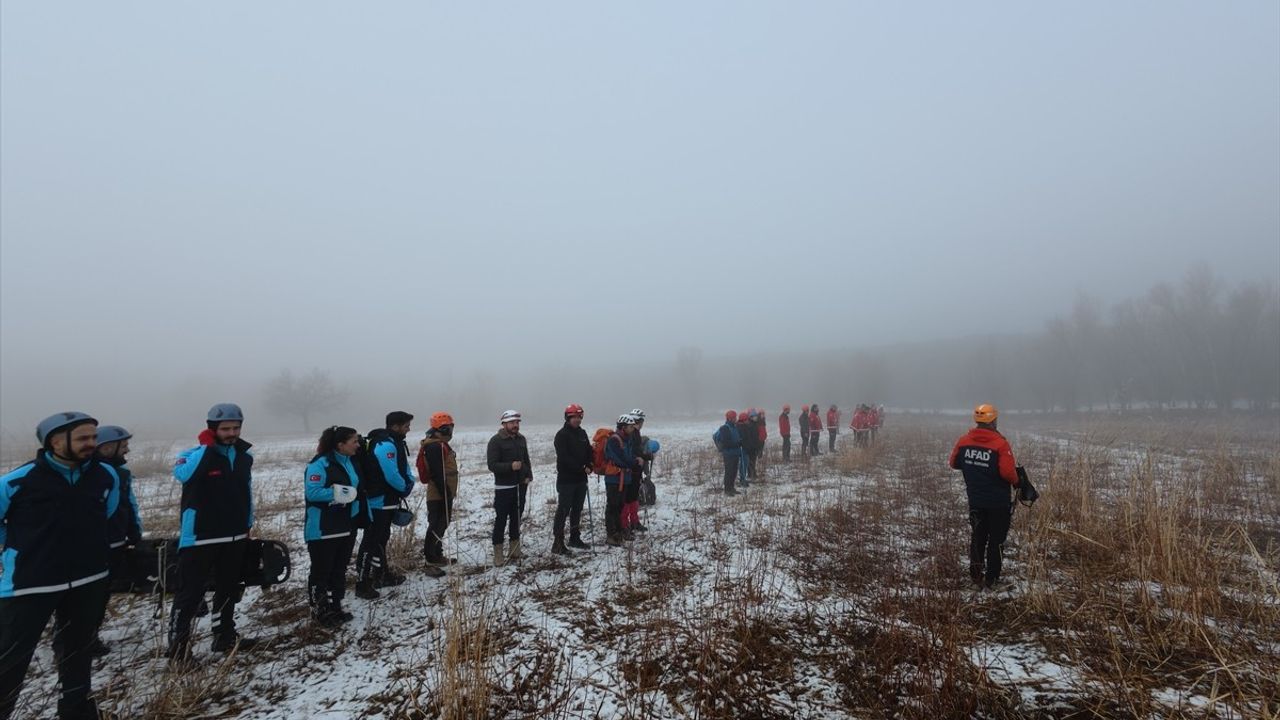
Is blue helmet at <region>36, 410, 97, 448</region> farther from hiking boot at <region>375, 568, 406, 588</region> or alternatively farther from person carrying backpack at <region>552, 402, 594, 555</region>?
person carrying backpack at <region>552, 402, 594, 555</region>

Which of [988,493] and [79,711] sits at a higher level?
[988,493]

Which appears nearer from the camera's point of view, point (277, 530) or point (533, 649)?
point (533, 649)

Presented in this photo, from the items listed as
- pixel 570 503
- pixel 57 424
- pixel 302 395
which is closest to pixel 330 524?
pixel 57 424

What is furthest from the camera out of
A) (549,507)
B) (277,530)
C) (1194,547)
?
(549,507)

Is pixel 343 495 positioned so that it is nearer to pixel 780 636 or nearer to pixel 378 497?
pixel 378 497

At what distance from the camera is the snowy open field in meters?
3.07

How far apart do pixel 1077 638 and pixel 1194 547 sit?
252 cm

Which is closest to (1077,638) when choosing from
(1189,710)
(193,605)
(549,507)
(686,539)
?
(1189,710)

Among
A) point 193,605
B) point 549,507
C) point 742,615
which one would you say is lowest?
point 549,507

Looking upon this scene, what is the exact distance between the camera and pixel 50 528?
2.97m

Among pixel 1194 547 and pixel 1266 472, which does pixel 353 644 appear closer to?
pixel 1194 547

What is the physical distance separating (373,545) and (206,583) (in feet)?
4.67

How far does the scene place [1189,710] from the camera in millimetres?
2750

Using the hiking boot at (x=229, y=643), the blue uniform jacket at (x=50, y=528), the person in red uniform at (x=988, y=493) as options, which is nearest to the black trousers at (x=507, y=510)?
the hiking boot at (x=229, y=643)
